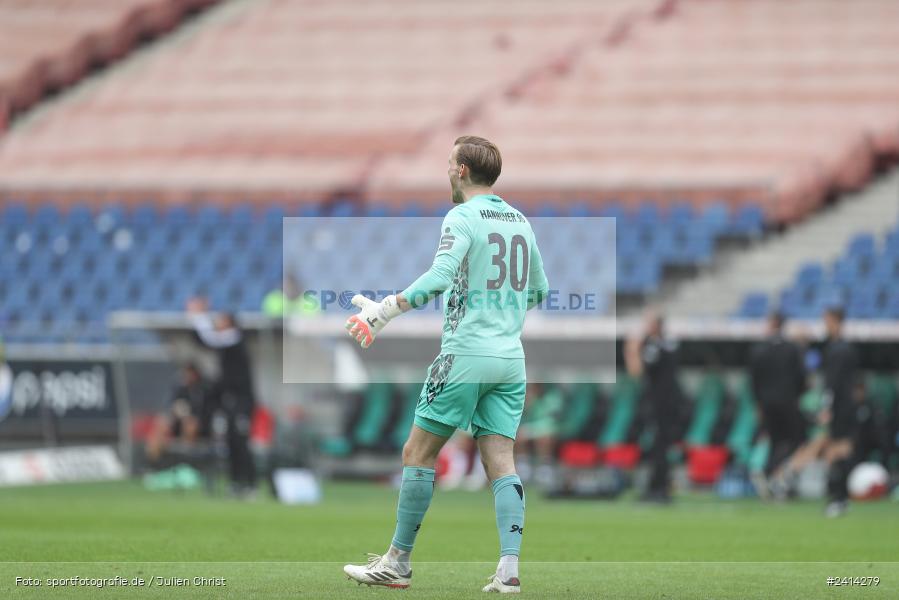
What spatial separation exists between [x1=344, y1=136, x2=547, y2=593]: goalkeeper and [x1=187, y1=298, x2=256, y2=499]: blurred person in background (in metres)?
8.97

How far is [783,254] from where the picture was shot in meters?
22.7

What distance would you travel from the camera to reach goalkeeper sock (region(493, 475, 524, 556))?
6.70 m

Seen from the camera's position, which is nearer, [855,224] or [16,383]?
[16,383]

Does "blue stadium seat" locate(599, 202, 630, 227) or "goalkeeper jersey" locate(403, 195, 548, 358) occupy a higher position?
"blue stadium seat" locate(599, 202, 630, 227)

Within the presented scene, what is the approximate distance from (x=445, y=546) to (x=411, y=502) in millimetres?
3286

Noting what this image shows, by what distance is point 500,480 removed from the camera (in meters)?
6.79

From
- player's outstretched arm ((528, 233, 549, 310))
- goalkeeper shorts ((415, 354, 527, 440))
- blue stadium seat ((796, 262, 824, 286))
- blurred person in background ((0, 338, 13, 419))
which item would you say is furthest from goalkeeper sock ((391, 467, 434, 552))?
blue stadium seat ((796, 262, 824, 286))

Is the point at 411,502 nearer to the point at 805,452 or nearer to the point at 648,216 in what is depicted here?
the point at 805,452

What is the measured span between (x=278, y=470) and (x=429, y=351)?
159 inches

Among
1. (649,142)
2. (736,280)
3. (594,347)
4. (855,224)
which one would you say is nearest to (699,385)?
(594,347)

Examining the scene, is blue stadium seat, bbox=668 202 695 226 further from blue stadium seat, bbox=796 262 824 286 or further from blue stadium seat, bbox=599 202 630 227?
blue stadium seat, bbox=796 262 824 286


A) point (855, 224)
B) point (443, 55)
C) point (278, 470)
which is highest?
point (443, 55)

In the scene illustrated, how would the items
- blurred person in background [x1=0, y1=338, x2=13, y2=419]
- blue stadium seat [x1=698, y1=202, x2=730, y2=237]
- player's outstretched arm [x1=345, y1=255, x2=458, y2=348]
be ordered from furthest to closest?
blue stadium seat [x1=698, y1=202, x2=730, y2=237] → blurred person in background [x1=0, y1=338, x2=13, y2=419] → player's outstretched arm [x1=345, y1=255, x2=458, y2=348]

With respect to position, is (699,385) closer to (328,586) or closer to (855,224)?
(855,224)
